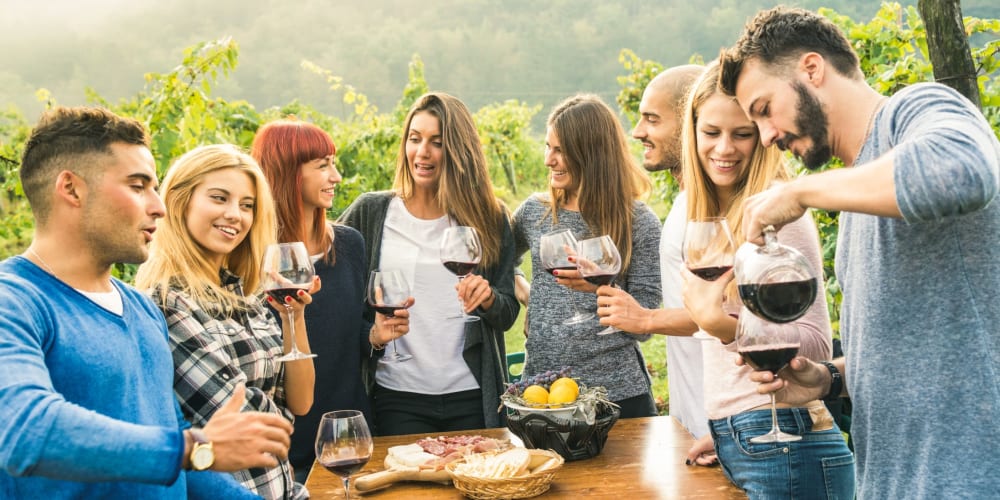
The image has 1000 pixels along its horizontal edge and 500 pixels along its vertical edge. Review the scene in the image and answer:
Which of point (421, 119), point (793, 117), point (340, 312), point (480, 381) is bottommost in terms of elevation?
point (480, 381)

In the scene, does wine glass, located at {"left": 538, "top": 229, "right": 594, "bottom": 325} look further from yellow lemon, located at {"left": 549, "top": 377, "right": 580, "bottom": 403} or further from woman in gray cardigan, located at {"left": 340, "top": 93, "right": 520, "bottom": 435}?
woman in gray cardigan, located at {"left": 340, "top": 93, "right": 520, "bottom": 435}

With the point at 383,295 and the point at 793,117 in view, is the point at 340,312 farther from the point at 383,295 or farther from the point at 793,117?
the point at 793,117

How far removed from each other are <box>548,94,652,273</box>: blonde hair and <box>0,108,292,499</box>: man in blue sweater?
1665 mm

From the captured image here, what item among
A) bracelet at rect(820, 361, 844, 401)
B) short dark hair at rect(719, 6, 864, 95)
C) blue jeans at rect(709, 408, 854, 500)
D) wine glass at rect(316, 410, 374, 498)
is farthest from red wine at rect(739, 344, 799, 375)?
wine glass at rect(316, 410, 374, 498)

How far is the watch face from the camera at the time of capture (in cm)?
131

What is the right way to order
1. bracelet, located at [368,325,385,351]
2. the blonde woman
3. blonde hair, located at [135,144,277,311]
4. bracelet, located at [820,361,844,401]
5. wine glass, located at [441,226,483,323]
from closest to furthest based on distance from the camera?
bracelet, located at [820,361,844,401] < the blonde woman < blonde hair, located at [135,144,277,311] < wine glass, located at [441,226,483,323] < bracelet, located at [368,325,385,351]

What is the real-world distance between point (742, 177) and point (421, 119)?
139 cm

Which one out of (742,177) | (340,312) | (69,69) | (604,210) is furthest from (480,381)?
(69,69)

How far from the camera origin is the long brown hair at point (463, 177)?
10.4ft

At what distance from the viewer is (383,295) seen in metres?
2.52

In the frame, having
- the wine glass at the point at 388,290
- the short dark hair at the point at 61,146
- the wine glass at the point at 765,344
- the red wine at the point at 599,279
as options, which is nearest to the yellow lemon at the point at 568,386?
the red wine at the point at 599,279

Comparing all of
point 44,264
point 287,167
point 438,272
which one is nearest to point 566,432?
point 438,272

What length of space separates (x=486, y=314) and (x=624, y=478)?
3.37 feet

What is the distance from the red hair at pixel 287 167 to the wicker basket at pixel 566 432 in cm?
117
